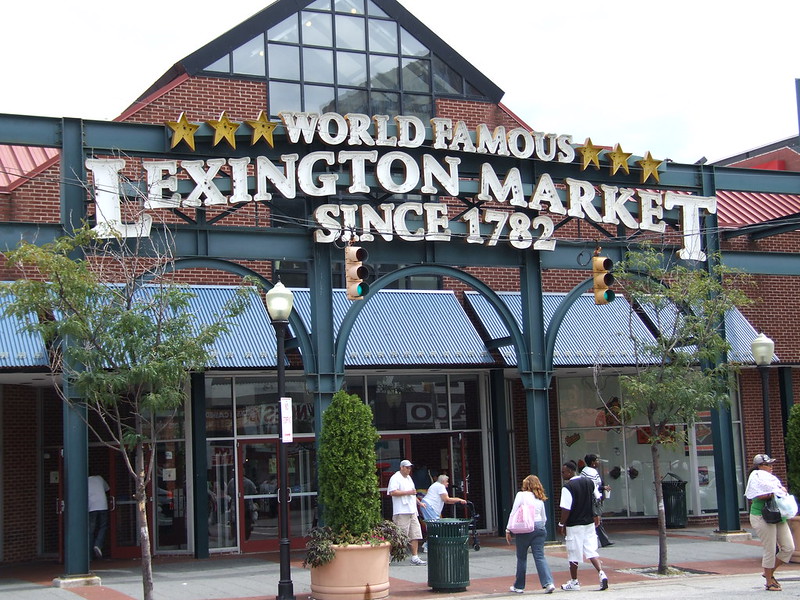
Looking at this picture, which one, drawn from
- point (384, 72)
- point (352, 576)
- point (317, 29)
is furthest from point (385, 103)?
point (352, 576)

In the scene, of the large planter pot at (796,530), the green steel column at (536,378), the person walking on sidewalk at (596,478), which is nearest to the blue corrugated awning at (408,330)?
the green steel column at (536,378)

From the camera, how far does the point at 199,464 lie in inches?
790

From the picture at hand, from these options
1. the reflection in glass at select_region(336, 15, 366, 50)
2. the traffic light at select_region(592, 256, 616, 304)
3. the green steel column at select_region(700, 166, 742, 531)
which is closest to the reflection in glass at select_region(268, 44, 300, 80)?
the reflection in glass at select_region(336, 15, 366, 50)

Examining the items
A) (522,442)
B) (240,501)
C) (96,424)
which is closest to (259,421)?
(240,501)

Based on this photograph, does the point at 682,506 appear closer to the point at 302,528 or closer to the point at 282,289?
the point at 302,528

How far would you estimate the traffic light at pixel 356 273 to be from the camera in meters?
15.4

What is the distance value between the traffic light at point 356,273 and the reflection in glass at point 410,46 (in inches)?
356

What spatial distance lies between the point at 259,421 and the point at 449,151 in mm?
6734

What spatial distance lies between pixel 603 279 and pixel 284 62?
30.1 ft

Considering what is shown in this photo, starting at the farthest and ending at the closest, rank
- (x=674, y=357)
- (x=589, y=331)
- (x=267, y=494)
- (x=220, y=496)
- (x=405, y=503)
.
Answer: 1. (x=589, y=331)
2. (x=267, y=494)
3. (x=220, y=496)
4. (x=405, y=503)
5. (x=674, y=357)

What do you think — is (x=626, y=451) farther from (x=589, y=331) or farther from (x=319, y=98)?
(x=319, y=98)

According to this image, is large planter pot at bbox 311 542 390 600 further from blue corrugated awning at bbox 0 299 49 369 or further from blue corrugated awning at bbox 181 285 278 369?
blue corrugated awning at bbox 0 299 49 369

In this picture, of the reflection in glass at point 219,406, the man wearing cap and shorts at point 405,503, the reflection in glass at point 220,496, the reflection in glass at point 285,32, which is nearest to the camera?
the man wearing cap and shorts at point 405,503

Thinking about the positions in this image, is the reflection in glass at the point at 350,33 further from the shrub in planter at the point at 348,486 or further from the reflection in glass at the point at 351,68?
the shrub in planter at the point at 348,486
